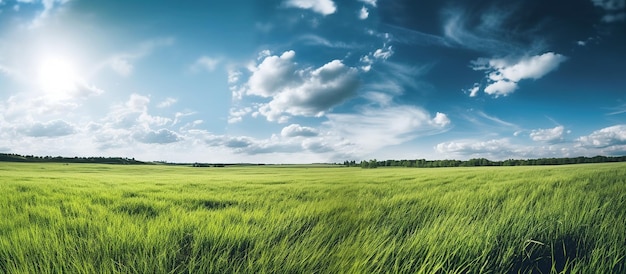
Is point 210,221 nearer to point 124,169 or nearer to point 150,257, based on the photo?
point 150,257

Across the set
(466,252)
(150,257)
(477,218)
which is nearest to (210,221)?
(150,257)

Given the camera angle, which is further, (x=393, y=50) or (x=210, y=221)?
(x=210, y=221)

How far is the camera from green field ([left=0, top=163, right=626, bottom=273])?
1279 mm

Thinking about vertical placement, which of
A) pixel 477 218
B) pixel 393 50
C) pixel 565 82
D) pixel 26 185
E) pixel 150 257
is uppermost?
pixel 393 50

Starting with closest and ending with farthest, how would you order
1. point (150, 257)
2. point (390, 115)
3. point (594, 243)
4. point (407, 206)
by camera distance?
point (150, 257) < point (594, 243) < point (390, 115) < point (407, 206)

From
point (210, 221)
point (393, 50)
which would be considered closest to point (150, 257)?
point (210, 221)

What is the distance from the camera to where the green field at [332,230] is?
4.20 ft

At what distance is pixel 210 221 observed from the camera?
1626 millimetres

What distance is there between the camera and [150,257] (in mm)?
1301

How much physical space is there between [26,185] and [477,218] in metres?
2.65

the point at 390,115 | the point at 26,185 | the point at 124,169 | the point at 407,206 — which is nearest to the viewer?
the point at 390,115

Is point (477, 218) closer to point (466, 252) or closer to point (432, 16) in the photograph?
point (466, 252)

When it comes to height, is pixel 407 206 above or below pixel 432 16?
below

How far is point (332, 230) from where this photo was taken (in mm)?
1431
